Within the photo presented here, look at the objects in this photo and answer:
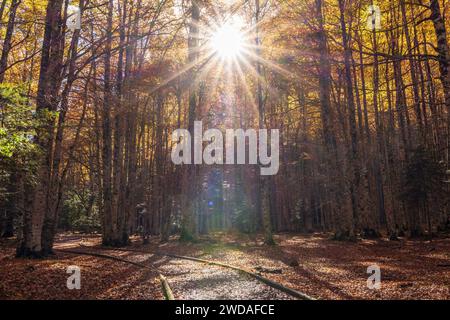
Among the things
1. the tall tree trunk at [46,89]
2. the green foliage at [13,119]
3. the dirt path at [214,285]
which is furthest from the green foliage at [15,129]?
the dirt path at [214,285]

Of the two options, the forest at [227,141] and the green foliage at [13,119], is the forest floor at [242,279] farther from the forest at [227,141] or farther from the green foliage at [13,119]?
the green foliage at [13,119]

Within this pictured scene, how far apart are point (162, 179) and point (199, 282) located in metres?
18.8

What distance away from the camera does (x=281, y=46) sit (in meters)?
19.5

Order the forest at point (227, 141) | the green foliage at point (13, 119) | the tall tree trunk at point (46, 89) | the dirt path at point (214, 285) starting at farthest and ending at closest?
the tall tree trunk at point (46, 89), the forest at point (227, 141), the dirt path at point (214, 285), the green foliage at point (13, 119)

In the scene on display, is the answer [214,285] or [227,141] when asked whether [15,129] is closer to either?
[214,285]

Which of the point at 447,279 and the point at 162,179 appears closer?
the point at 447,279

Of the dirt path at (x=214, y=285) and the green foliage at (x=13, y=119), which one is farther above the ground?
the green foliage at (x=13, y=119)

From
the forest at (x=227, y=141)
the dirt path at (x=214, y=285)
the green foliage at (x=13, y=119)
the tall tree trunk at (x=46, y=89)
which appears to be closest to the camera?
the green foliage at (x=13, y=119)

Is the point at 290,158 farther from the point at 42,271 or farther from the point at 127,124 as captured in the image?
the point at 42,271

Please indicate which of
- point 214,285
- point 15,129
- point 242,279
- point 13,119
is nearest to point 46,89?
point 15,129

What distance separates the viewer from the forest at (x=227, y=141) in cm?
841

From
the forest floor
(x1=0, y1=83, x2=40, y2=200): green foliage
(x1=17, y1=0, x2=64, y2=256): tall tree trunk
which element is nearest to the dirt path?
the forest floor
